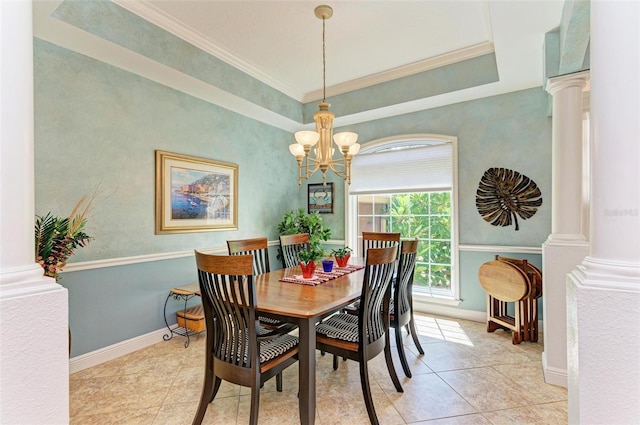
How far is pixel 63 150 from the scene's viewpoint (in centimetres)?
258

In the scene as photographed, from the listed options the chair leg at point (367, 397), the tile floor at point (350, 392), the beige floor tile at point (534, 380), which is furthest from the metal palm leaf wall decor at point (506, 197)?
the chair leg at point (367, 397)

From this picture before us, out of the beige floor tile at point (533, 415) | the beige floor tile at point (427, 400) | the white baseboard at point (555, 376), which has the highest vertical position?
the white baseboard at point (555, 376)

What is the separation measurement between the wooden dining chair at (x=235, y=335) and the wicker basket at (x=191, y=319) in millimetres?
1367

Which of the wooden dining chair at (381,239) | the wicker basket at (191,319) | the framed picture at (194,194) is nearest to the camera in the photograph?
the wicker basket at (191,319)

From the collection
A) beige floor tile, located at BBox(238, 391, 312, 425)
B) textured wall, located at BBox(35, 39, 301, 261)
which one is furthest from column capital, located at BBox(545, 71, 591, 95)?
textured wall, located at BBox(35, 39, 301, 261)

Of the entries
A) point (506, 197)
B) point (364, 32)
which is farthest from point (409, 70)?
point (506, 197)

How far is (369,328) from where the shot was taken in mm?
2109

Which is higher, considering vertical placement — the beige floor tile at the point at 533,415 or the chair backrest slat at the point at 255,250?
the chair backrest slat at the point at 255,250

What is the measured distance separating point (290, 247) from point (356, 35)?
231 centimetres

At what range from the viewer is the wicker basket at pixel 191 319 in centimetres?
319

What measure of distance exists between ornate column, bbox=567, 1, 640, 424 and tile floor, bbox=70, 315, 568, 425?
128cm

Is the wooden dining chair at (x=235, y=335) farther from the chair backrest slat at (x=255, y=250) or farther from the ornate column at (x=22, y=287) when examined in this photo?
the chair backrest slat at (x=255, y=250)

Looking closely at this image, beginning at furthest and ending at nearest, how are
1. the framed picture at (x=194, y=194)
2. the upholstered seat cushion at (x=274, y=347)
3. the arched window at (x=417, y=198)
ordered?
the arched window at (x=417, y=198) → the framed picture at (x=194, y=194) → the upholstered seat cushion at (x=274, y=347)

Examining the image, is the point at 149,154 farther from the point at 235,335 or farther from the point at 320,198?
the point at 320,198
